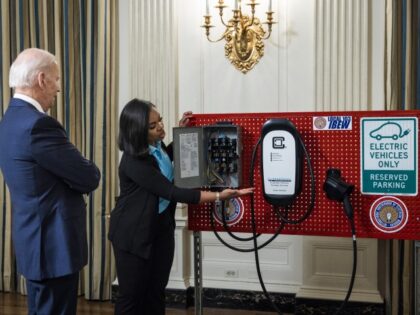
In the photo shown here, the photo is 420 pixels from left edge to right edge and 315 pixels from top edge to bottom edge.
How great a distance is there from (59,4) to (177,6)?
867 mm

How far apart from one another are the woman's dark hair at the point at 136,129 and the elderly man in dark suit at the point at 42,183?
280 millimetres

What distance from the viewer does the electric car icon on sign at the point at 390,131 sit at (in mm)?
2113

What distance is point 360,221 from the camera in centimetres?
219

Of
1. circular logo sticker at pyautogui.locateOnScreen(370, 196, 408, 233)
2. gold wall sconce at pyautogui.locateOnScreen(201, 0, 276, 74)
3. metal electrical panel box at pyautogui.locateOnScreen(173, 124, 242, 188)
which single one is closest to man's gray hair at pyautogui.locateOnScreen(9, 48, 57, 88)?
metal electrical panel box at pyautogui.locateOnScreen(173, 124, 242, 188)

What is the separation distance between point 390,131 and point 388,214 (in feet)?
1.05

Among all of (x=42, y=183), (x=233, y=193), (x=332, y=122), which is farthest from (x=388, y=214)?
(x=42, y=183)

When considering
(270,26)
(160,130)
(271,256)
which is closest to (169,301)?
(271,256)

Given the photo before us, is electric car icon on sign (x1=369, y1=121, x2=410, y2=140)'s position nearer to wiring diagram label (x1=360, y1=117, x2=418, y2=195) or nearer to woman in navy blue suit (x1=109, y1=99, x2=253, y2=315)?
wiring diagram label (x1=360, y1=117, x2=418, y2=195)

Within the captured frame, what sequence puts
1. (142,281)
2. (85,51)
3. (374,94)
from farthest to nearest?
(85,51)
(374,94)
(142,281)

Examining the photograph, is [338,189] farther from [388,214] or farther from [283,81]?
[283,81]

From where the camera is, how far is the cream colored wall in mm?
3260

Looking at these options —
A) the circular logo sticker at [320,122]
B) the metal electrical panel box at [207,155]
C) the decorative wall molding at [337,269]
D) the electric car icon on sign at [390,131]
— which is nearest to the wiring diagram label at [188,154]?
the metal electrical panel box at [207,155]

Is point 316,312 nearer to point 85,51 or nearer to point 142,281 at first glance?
point 142,281

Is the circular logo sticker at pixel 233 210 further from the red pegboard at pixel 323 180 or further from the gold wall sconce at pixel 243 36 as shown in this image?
the gold wall sconce at pixel 243 36
